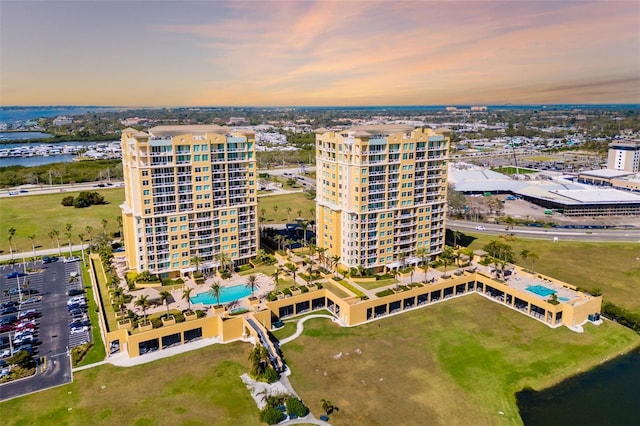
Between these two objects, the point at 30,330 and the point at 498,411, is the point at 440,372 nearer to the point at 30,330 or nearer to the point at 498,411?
the point at 498,411

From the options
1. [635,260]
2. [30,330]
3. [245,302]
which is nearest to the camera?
[30,330]

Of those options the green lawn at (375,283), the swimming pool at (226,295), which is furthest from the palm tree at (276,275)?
the green lawn at (375,283)

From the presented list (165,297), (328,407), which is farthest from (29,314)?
(328,407)

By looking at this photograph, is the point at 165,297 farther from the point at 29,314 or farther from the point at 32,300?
the point at 32,300

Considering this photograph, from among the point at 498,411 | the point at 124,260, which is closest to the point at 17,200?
the point at 124,260

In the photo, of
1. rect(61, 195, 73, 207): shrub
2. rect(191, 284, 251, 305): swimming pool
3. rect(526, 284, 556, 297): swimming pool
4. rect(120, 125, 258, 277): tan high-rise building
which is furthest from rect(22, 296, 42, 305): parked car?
rect(526, 284, 556, 297): swimming pool

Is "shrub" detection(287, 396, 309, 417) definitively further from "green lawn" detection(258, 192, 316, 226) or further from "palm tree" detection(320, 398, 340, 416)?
"green lawn" detection(258, 192, 316, 226)
